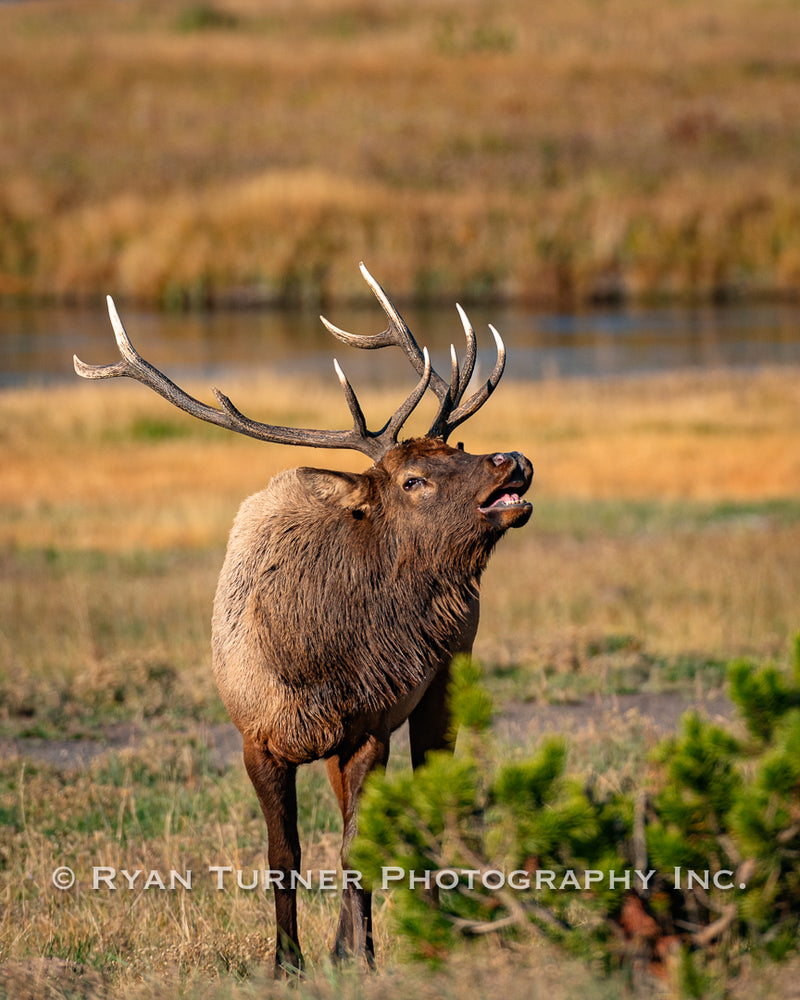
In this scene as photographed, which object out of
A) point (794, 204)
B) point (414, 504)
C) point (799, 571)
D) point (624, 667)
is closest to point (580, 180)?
point (794, 204)

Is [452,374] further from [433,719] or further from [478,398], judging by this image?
[433,719]

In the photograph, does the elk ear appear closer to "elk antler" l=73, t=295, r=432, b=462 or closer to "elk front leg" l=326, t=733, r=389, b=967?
"elk antler" l=73, t=295, r=432, b=462

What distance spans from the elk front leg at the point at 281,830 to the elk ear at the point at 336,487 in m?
0.88

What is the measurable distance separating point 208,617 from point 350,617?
6620 millimetres

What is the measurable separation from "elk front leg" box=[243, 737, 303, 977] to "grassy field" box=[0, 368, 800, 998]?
0.13 meters

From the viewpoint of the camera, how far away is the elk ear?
4.82m

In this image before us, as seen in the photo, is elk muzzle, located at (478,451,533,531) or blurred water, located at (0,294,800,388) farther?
blurred water, located at (0,294,800,388)

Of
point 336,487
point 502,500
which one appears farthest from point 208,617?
point 502,500

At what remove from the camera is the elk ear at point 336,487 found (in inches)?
190

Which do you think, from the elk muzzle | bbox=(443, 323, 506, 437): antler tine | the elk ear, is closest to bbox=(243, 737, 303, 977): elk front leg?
the elk ear

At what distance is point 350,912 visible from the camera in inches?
177

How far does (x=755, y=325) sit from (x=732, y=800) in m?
33.8

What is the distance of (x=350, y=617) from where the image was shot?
464 cm

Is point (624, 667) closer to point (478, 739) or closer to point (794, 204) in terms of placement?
point (478, 739)
